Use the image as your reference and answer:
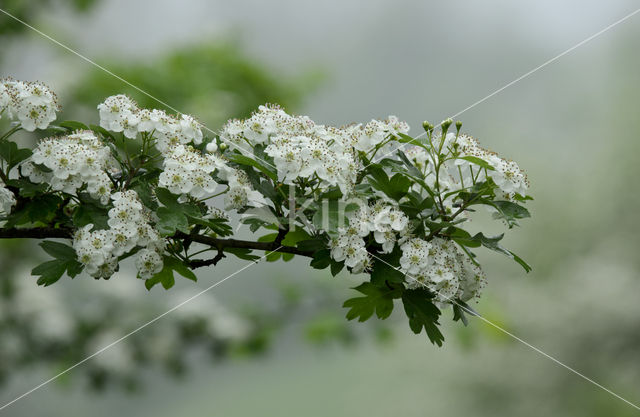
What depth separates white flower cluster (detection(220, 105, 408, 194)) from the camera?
128 cm

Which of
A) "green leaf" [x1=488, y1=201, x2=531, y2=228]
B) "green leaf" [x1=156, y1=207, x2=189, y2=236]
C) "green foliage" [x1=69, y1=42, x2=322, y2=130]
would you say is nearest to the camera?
"green leaf" [x1=156, y1=207, x2=189, y2=236]

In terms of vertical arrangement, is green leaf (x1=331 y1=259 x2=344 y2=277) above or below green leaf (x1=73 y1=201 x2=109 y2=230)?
below

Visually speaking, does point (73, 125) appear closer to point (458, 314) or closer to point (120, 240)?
point (120, 240)

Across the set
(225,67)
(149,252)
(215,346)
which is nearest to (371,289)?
(149,252)

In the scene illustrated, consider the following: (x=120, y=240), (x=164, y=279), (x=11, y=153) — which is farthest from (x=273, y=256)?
(x=11, y=153)

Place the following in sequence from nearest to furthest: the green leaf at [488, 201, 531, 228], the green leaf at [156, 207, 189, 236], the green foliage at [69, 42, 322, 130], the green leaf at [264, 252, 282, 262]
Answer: the green leaf at [156, 207, 189, 236]
the green leaf at [488, 201, 531, 228]
the green leaf at [264, 252, 282, 262]
the green foliage at [69, 42, 322, 130]

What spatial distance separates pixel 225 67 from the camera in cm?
443

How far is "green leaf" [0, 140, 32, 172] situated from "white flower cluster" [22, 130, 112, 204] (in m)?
0.01

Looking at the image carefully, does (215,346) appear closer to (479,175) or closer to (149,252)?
(149,252)

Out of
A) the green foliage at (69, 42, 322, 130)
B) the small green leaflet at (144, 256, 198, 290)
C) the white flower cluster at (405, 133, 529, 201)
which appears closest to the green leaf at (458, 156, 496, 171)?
the white flower cluster at (405, 133, 529, 201)

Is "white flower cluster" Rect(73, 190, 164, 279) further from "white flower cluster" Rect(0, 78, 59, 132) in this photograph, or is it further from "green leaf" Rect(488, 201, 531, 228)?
"green leaf" Rect(488, 201, 531, 228)

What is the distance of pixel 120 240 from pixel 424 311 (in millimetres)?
633

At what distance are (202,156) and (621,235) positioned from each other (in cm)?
310

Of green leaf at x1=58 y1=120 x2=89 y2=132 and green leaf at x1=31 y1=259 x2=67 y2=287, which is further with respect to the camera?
green leaf at x1=58 y1=120 x2=89 y2=132
